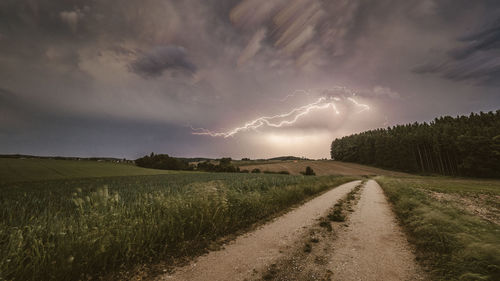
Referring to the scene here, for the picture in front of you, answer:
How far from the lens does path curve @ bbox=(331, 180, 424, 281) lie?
3.55 metres

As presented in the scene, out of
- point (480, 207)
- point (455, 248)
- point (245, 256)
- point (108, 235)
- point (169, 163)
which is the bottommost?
point (480, 207)

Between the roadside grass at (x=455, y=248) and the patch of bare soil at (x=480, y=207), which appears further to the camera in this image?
the patch of bare soil at (x=480, y=207)

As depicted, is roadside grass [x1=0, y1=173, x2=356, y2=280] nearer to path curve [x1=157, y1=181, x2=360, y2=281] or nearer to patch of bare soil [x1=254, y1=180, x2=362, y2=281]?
path curve [x1=157, y1=181, x2=360, y2=281]

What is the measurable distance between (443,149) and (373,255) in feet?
290

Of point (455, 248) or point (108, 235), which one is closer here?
point (108, 235)

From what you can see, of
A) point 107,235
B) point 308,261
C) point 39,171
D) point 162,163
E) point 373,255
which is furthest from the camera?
point 162,163

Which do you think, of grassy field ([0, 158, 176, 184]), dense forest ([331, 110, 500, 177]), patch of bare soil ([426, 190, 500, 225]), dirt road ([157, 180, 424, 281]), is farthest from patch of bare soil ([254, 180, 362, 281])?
dense forest ([331, 110, 500, 177])

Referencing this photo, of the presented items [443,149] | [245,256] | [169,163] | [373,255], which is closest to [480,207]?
[373,255]

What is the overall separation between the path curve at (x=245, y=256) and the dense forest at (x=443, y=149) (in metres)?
71.5

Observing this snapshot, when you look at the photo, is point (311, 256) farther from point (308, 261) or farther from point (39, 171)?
point (39, 171)

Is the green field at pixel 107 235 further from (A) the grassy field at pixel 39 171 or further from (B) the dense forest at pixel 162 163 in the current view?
(B) the dense forest at pixel 162 163

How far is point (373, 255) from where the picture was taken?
435 centimetres

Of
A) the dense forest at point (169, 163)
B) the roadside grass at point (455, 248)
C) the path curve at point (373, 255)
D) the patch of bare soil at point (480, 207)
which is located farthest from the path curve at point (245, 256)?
the dense forest at point (169, 163)

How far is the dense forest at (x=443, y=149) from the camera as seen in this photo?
Result: 48300mm
